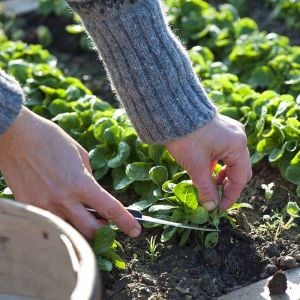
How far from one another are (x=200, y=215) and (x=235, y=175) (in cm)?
17

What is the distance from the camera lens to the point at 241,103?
2656 mm

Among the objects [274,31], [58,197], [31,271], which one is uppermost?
[58,197]

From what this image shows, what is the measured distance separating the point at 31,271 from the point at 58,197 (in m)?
0.16

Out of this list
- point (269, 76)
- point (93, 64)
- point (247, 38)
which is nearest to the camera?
point (269, 76)

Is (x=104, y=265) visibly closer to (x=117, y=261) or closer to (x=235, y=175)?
(x=117, y=261)

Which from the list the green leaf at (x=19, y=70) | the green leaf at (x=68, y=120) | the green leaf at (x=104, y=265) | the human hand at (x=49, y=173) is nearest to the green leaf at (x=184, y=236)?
the green leaf at (x=104, y=265)

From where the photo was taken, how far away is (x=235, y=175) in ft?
6.32

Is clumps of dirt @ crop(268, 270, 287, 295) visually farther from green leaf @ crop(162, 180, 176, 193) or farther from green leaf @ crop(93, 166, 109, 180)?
green leaf @ crop(93, 166, 109, 180)

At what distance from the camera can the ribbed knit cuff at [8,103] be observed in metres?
1.73

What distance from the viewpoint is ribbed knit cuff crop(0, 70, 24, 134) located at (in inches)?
68.3

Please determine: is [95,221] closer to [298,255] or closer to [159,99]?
[159,99]

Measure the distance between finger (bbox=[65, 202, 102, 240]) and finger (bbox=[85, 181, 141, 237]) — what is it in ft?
0.08

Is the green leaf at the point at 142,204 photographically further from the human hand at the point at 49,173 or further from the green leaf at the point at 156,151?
the human hand at the point at 49,173

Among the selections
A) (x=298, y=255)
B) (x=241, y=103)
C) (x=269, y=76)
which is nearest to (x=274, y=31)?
(x=269, y=76)
